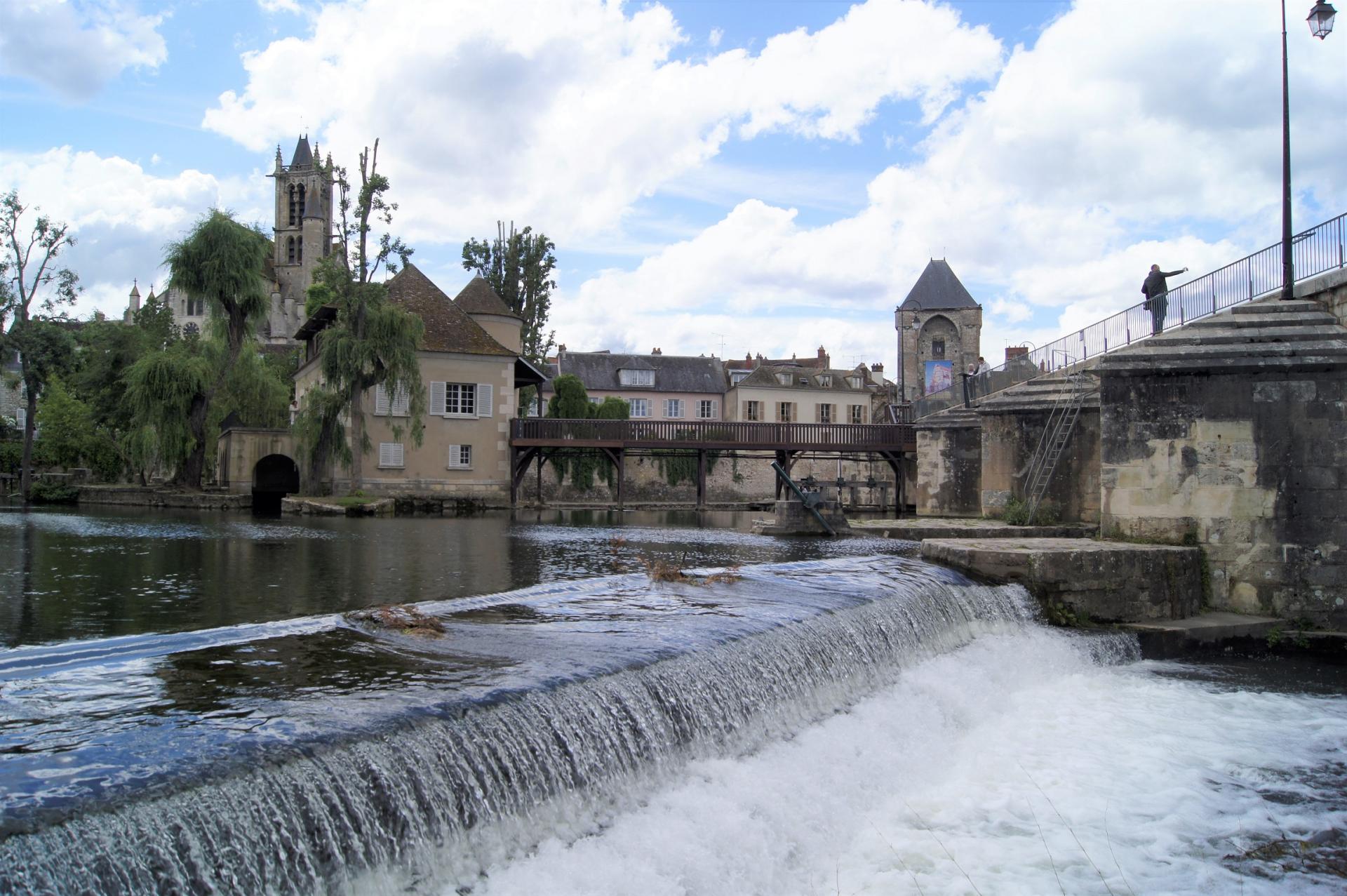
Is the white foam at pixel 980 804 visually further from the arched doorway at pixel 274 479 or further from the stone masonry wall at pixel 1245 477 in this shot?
the arched doorway at pixel 274 479

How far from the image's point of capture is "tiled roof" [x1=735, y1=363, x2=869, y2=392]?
53031 mm

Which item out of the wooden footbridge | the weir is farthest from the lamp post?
the wooden footbridge

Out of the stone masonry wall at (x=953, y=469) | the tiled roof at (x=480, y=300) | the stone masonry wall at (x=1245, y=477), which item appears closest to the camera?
the stone masonry wall at (x=1245, y=477)

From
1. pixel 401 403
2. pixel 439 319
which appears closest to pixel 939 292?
pixel 439 319

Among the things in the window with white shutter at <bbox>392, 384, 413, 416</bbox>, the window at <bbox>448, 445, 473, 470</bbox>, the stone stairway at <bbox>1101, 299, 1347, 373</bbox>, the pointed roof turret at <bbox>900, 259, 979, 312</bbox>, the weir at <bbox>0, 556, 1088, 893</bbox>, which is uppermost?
the pointed roof turret at <bbox>900, 259, 979, 312</bbox>

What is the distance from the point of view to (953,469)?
2056cm

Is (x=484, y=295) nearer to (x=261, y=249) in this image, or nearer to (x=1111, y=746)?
(x=261, y=249)

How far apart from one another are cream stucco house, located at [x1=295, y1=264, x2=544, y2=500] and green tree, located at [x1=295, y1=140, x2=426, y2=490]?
1.74 meters

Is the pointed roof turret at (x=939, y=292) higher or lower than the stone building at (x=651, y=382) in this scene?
higher

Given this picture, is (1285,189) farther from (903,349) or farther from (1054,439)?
(903,349)

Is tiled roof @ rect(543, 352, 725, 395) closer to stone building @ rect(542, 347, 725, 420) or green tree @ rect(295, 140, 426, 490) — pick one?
stone building @ rect(542, 347, 725, 420)

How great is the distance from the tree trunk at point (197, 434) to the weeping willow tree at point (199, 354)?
2cm

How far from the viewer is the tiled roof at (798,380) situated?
174 feet

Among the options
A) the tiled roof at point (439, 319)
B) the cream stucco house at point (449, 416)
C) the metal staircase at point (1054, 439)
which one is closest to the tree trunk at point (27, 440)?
the cream stucco house at point (449, 416)
